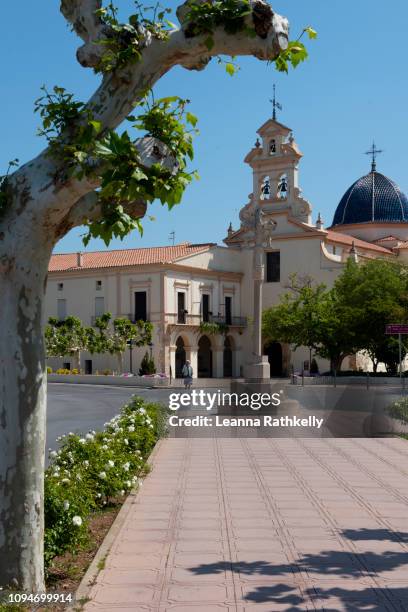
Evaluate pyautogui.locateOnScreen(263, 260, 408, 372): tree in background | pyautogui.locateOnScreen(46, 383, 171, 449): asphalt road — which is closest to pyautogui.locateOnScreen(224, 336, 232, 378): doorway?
pyautogui.locateOnScreen(263, 260, 408, 372): tree in background

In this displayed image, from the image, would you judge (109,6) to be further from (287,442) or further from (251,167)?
(251,167)

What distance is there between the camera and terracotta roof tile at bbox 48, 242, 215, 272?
49938 mm

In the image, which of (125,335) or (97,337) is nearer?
(97,337)

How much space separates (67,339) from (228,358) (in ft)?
39.4

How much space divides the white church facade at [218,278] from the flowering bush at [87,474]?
34121 millimetres

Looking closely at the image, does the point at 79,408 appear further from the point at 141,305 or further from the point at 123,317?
the point at 141,305

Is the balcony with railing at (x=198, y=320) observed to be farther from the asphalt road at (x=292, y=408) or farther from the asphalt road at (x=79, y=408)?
the asphalt road at (x=292, y=408)

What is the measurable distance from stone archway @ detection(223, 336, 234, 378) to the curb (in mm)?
42175

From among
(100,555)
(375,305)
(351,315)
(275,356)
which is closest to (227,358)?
(275,356)

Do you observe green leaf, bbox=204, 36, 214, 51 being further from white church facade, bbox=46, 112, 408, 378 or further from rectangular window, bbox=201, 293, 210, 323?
rectangular window, bbox=201, 293, 210, 323

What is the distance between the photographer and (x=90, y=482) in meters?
8.95

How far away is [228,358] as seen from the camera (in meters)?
53.0

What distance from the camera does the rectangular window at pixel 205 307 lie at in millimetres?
51156

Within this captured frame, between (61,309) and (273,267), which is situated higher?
(273,267)
